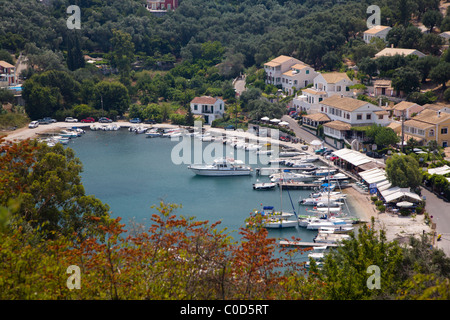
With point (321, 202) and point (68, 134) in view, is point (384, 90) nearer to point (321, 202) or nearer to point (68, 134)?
point (321, 202)

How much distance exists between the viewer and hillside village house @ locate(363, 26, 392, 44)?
4334cm

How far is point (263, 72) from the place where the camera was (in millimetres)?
44000

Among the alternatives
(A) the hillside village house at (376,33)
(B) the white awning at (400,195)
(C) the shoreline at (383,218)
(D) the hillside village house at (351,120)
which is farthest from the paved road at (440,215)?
(A) the hillside village house at (376,33)

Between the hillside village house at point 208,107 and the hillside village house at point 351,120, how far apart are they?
8.88 metres

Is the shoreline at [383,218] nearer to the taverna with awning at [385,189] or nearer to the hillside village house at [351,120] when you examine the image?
the taverna with awning at [385,189]

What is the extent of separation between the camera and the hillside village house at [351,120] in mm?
32438

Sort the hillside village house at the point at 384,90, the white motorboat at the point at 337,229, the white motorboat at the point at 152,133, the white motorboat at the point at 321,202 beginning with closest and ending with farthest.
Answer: the white motorboat at the point at 337,229 → the white motorboat at the point at 321,202 → the hillside village house at the point at 384,90 → the white motorboat at the point at 152,133

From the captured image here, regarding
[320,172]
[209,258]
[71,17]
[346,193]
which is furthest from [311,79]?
[209,258]

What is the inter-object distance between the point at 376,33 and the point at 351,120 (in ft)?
42.7

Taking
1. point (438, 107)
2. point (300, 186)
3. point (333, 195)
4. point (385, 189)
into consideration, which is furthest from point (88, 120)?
point (385, 189)

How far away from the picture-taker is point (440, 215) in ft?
73.0
